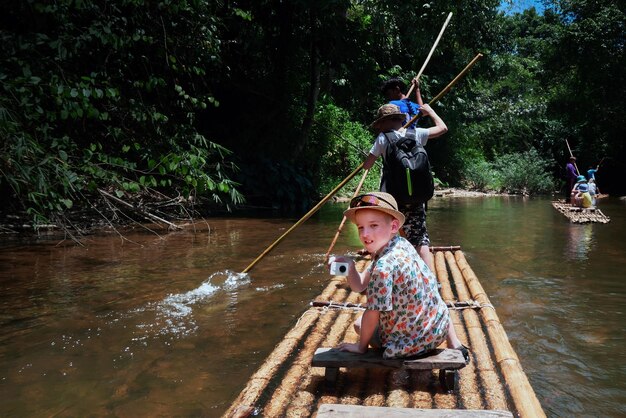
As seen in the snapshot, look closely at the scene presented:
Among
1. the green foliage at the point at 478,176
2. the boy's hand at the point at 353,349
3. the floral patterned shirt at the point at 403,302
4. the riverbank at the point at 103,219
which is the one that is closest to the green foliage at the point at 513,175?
the green foliage at the point at 478,176

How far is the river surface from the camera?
268 cm

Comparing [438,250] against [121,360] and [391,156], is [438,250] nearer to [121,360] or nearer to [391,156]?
[391,156]

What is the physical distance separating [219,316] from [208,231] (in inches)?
179

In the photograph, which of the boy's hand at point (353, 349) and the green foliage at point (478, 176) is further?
the green foliage at point (478, 176)

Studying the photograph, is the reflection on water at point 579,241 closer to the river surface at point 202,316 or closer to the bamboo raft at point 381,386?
the river surface at point 202,316

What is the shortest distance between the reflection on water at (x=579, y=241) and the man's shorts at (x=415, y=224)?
3.33 meters

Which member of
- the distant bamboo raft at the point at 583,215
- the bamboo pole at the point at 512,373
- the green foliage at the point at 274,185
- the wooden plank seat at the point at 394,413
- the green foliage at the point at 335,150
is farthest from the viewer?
the green foliage at the point at 335,150

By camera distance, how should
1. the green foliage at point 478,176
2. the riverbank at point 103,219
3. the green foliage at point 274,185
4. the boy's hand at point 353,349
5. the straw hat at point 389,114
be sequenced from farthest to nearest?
the green foliage at point 478,176, the green foliage at point 274,185, the riverbank at point 103,219, the straw hat at point 389,114, the boy's hand at point 353,349

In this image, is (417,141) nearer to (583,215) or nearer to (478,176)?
(583,215)

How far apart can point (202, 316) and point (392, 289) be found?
2017mm

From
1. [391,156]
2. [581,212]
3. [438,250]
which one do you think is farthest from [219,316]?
[581,212]

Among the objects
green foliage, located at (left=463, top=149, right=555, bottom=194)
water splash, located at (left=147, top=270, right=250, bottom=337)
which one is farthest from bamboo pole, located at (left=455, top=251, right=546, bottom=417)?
green foliage, located at (left=463, top=149, right=555, bottom=194)

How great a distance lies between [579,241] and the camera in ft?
24.7

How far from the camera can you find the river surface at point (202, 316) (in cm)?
268
